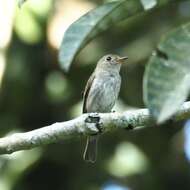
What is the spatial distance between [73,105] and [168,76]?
19.4 feet

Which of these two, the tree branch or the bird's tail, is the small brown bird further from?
the tree branch

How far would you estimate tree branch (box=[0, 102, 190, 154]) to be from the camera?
307 centimetres

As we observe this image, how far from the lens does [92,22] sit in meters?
1.52

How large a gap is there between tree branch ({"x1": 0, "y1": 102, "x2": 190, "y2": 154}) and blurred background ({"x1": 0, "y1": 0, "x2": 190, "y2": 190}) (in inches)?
132

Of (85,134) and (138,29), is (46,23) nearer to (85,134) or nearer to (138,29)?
(138,29)

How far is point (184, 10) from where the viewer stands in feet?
25.5

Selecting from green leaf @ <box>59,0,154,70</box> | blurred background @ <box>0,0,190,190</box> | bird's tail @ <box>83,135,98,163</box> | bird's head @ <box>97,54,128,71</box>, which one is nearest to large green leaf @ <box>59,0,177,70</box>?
green leaf @ <box>59,0,154,70</box>

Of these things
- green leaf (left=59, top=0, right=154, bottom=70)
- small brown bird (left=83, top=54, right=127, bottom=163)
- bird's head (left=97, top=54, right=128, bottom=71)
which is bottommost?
small brown bird (left=83, top=54, right=127, bottom=163)

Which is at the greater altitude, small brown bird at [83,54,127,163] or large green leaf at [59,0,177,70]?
large green leaf at [59,0,177,70]

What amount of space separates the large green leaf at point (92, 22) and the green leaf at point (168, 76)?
99mm

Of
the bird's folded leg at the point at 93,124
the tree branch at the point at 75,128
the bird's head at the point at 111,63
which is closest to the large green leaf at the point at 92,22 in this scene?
the tree branch at the point at 75,128

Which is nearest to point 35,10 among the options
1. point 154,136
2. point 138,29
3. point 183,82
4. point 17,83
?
point 17,83

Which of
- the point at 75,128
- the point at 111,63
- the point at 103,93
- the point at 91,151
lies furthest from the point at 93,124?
the point at 111,63

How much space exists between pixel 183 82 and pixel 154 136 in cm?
648
